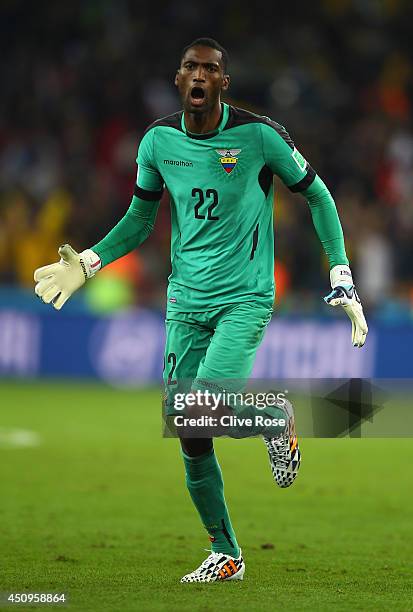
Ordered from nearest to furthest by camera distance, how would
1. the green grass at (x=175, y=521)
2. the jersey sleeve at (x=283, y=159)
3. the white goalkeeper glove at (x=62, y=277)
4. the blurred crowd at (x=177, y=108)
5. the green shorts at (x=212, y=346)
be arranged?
the green grass at (x=175, y=521)
the green shorts at (x=212, y=346)
the jersey sleeve at (x=283, y=159)
the white goalkeeper glove at (x=62, y=277)
the blurred crowd at (x=177, y=108)

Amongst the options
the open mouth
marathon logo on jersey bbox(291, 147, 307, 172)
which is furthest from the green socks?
the open mouth

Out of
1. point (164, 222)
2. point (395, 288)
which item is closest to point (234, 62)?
point (164, 222)

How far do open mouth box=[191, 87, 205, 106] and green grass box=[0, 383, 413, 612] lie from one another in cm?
231

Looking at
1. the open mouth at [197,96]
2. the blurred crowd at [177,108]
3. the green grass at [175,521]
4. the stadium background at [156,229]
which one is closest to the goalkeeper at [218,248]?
the open mouth at [197,96]

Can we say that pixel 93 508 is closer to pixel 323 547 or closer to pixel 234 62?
pixel 323 547

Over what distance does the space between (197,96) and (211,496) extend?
1968 mm

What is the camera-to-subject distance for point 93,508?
8.91 metres

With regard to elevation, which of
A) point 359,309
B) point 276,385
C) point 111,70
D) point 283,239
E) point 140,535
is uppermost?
point 111,70

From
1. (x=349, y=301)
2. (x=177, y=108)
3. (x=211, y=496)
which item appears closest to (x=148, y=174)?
(x=349, y=301)

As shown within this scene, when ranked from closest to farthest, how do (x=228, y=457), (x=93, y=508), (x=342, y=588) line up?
1. (x=342, y=588)
2. (x=93, y=508)
3. (x=228, y=457)

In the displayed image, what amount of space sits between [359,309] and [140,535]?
2432 mm

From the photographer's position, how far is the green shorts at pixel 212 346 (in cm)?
612

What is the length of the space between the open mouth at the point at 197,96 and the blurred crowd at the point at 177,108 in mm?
10772

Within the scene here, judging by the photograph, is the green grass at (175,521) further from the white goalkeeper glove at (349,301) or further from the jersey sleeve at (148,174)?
the jersey sleeve at (148,174)
